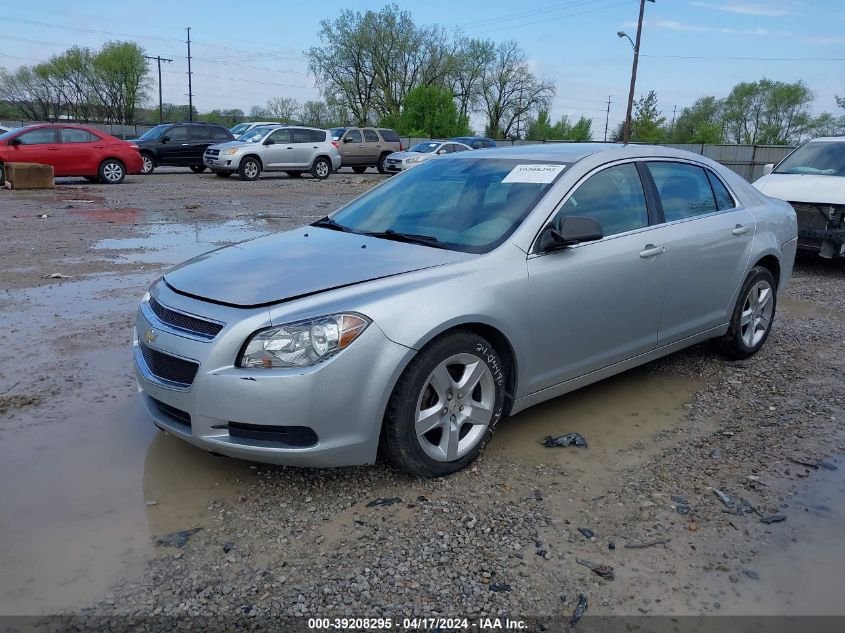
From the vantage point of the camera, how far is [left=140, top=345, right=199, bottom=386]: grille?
319 cm

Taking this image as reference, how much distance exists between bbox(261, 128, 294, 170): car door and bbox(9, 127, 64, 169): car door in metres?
6.48

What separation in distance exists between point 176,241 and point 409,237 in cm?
726

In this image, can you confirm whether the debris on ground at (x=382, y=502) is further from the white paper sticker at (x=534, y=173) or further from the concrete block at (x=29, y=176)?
the concrete block at (x=29, y=176)

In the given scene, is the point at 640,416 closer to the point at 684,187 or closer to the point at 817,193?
the point at 684,187

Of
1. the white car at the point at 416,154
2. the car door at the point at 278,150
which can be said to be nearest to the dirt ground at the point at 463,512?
the car door at the point at 278,150

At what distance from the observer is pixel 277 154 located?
77.4ft

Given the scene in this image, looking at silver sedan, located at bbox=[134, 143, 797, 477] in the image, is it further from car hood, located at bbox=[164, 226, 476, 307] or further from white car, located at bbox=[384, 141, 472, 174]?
white car, located at bbox=[384, 141, 472, 174]

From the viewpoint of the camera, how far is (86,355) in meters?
5.18

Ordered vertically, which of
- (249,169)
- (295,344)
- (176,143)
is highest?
(176,143)

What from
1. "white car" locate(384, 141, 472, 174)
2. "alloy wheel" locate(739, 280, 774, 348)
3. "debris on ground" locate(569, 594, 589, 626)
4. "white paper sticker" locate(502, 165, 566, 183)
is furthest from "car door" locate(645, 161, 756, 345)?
"white car" locate(384, 141, 472, 174)

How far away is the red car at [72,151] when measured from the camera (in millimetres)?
17703

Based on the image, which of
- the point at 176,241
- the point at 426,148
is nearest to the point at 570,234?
the point at 176,241

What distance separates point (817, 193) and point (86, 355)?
28.3 ft

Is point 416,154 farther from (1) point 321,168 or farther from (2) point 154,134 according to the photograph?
(2) point 154,134
